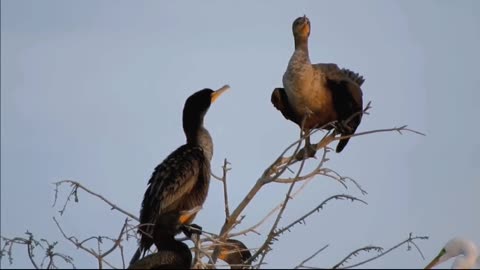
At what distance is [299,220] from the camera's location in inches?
233

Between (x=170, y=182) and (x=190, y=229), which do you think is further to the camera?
(x=170, y=182)

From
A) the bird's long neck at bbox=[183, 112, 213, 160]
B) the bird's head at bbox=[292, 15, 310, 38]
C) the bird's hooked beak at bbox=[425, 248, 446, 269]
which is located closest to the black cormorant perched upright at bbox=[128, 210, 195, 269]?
the bird's long neck at bbox=[183, 112, 213, 160]

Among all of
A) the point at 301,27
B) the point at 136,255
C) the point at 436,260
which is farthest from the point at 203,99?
the point at 436,260

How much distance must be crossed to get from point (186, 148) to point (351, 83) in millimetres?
1511

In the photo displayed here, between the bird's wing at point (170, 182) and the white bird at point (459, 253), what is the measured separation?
179 centimetres

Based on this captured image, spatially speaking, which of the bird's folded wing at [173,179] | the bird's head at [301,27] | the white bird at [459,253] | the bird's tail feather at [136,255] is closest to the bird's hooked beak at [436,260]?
the white bird at [459,253]

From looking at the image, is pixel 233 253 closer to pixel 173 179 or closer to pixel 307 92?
pixel 173 179

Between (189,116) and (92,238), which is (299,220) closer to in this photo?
(92,238)

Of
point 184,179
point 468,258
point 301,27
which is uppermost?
point 301,27

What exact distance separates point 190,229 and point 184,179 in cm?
44

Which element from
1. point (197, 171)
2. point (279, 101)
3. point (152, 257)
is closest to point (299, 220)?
point (152, 257)

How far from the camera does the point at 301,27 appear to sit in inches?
327

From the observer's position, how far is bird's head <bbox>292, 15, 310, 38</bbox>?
327 inches

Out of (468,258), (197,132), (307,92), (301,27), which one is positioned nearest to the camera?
(468,258)
